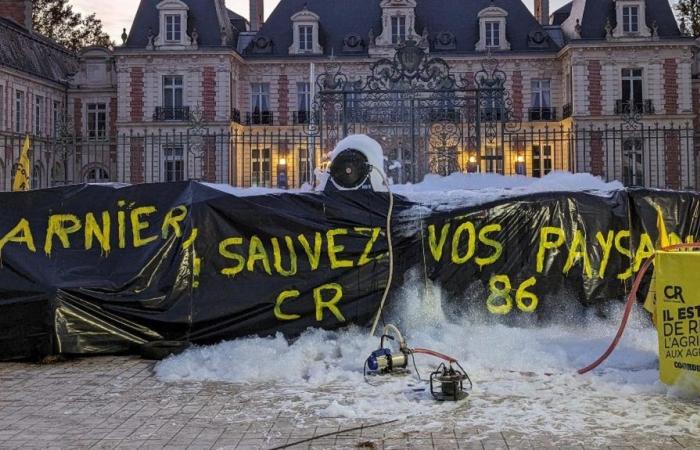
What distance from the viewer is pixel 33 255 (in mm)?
8086

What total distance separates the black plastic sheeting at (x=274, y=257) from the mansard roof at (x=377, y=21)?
2961cm

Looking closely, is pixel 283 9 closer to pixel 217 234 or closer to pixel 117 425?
pixel 217 234

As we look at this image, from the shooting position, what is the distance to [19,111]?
110 feet

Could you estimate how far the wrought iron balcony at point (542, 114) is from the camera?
3619 centimetres

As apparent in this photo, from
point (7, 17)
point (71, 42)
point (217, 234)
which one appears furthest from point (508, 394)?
point (71, 42)

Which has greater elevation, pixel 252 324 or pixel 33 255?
pixel 33 255

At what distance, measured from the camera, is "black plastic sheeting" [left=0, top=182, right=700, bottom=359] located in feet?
25.9

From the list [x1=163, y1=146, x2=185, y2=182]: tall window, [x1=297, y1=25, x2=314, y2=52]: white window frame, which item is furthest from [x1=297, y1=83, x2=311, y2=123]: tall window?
[x1=163, y1=146, x2=185, y2=182]: tall window

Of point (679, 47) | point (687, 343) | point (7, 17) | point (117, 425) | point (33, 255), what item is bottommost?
point (117, 425)

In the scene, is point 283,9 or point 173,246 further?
point 283,9

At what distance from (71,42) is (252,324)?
137 feet

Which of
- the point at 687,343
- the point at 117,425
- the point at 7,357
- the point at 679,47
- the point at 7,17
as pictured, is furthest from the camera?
the point at 7,17

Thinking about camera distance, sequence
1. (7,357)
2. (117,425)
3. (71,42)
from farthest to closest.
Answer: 1. (71,42)
2. (7,357)
3. (117,425)

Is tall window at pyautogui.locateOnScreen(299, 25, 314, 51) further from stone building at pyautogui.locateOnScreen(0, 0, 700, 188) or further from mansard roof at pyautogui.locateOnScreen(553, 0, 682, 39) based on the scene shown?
mansard roof at pyautogui.locateOnScreen(553, 0, 682, 39)
